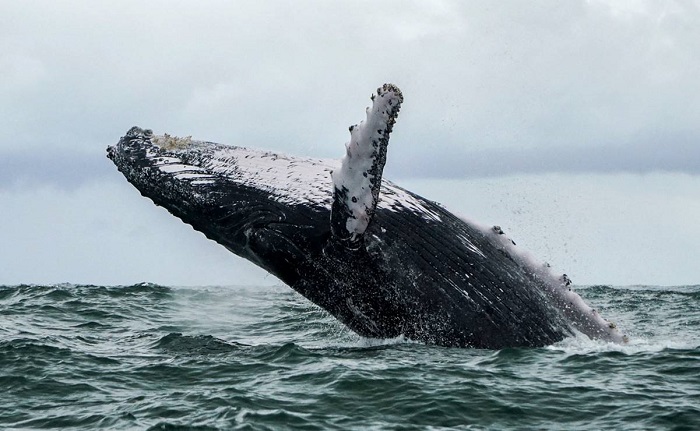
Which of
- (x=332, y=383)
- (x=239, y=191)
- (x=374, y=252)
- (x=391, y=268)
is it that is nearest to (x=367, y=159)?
(x=374, y=252)

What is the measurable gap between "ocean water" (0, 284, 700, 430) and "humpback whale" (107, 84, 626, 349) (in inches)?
13.6

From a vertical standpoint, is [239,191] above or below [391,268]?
above

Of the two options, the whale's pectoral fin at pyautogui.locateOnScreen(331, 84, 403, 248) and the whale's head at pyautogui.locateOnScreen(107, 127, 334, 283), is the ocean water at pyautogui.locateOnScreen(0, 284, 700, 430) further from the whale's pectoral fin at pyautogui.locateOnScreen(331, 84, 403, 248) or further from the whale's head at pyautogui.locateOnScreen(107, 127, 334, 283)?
the whale's pectoral fin at pyautogui.locateOnScreen(331, 84, 403, 248)

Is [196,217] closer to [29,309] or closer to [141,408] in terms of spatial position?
[141,408]

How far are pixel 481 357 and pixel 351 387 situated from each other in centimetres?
198

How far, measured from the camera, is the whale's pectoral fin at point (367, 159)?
9.68 meters

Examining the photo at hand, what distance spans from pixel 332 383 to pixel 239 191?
2895mm

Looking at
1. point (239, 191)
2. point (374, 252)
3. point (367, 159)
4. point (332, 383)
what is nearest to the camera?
point (367, 159)

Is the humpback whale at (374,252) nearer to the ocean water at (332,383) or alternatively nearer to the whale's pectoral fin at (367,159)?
the ocean water at (332,383)

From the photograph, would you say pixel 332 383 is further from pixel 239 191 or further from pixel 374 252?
pixel 239 191

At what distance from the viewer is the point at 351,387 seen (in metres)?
9.72

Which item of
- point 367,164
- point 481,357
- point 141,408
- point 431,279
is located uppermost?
point 367,164

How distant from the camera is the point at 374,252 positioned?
1091 cm

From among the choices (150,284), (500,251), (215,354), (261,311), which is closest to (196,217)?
(215,354)
